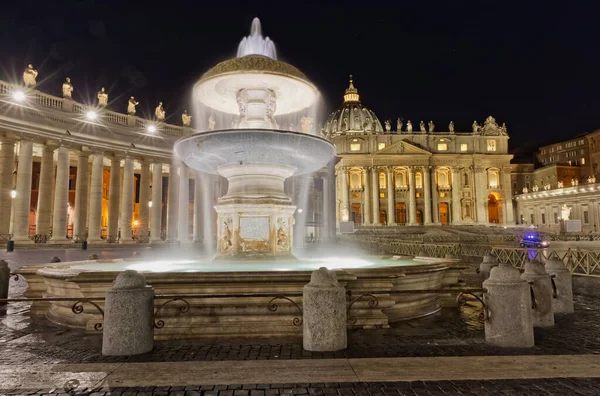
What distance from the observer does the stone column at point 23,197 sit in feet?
99.6

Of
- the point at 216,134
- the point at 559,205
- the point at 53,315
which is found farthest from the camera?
the point at 559,205

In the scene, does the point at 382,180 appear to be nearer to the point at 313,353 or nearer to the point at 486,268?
the point at 486,268

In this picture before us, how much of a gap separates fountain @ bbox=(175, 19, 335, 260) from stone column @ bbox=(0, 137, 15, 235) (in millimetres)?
24478

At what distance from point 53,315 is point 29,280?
1.97 m

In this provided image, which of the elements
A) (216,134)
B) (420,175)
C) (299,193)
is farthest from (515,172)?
(216,134)

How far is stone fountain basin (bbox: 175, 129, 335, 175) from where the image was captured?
10.7 m

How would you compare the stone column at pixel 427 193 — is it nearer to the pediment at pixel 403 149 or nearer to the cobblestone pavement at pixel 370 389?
the pediment at pixel 403 149

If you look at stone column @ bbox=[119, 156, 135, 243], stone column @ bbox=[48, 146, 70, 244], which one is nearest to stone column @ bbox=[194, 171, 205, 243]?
stone column @ bbox=[119, 156, 135, 243]

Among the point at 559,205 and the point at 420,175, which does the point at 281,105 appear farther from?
the point at 420,175

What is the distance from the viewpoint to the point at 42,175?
33656 millimetres

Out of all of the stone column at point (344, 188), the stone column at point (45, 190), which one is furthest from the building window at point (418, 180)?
the stone column at point (45, 190)

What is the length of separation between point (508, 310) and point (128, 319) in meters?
5.61

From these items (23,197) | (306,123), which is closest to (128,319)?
(306,123)

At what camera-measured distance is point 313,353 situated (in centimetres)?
600
